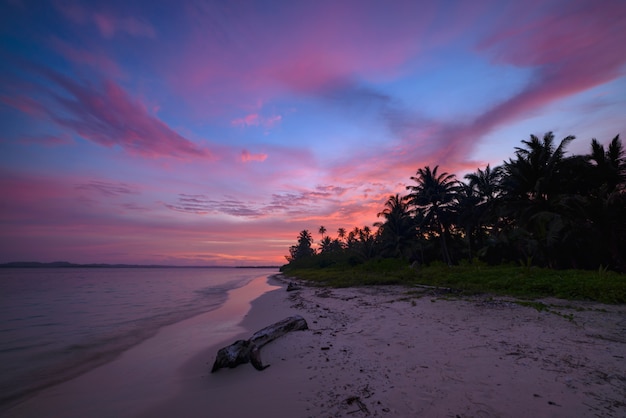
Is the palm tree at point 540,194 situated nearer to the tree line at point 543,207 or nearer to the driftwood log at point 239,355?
the tree line at point 543,207

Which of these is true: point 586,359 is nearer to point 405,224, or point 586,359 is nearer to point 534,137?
point 534,137

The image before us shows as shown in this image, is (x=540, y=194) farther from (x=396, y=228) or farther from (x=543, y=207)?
(x=396, y=228)

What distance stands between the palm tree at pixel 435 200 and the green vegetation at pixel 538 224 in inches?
4.6

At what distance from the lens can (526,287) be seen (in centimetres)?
1055

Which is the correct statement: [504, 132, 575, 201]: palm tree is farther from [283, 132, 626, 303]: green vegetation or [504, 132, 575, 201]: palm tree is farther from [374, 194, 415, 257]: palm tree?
[374, 194, 415, 257]: palm tree

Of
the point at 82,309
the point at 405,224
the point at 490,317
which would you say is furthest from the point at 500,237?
the point at 82,309

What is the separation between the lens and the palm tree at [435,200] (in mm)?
31891

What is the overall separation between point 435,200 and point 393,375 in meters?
31.7

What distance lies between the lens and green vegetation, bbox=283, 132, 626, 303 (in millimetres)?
11555

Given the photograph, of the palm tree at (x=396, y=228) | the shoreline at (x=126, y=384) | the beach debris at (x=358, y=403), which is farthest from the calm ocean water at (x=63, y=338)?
the palm tree at (x=396, y=228)

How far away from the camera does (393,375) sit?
387cm

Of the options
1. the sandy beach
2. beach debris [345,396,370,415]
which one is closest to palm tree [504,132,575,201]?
the sandy beach

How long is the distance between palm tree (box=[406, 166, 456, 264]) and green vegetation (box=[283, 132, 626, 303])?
0.12 meters

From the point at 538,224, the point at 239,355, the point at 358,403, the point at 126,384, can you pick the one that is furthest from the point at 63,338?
the point at 538,224
